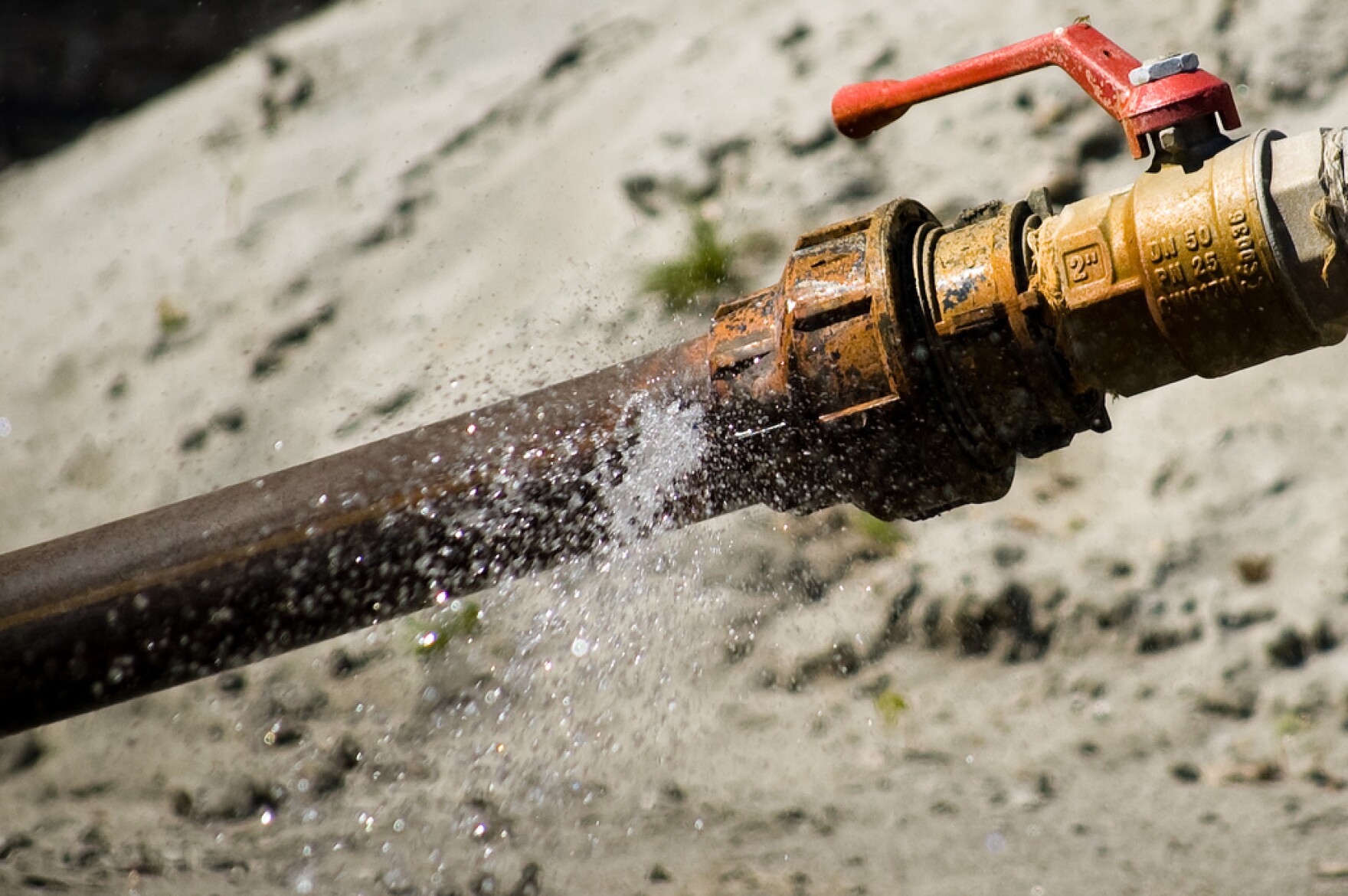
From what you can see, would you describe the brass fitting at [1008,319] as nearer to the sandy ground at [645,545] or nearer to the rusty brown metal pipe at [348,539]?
the rusty brown metal pipe at [348,539]

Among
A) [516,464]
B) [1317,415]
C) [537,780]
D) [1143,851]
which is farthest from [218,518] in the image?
[1317,415]

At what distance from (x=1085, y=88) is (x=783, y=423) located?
1.48 ft

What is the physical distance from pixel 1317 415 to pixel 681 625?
1074 millimetres

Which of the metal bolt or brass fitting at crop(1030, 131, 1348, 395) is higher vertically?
the metal bolt

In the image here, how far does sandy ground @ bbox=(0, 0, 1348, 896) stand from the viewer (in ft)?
5.98

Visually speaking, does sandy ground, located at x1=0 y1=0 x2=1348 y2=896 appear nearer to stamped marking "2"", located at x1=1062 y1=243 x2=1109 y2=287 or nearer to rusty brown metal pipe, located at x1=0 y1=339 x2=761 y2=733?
rusty brown metal pipe, located at x1=0 y1=339 x2=761 y2=733

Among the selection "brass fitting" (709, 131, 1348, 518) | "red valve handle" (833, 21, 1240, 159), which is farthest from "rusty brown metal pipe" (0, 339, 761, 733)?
"red valve handle" (833, 21, 1240, 159)

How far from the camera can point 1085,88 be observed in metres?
1.24

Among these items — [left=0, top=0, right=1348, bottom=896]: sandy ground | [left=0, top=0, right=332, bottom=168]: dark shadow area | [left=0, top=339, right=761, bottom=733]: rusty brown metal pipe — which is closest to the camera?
[left=0, top=339, right=761, bottom=733]: rusty brown metal pipe

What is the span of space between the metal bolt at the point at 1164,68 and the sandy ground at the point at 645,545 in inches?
39.4

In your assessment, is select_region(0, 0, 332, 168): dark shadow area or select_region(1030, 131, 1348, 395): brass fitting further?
select_region(0, 0, 332, 168): dark shadow area

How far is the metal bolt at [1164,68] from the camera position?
3.70ft

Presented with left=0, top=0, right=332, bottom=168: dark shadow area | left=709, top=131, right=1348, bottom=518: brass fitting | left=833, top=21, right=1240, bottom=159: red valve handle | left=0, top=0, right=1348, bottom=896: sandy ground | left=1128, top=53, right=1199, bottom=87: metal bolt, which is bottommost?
left=0, top=0, right=1348, bottom=896: sandy ground

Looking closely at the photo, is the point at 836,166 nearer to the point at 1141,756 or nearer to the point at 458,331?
the point at 458,331
